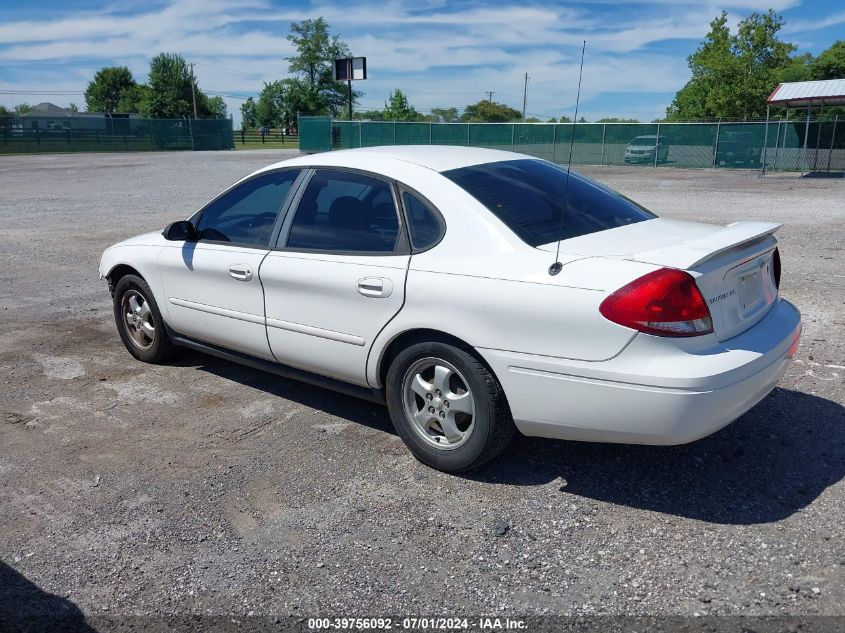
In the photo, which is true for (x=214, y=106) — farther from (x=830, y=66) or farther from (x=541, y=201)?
(x=541, y=201)

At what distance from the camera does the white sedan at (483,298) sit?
3201mm

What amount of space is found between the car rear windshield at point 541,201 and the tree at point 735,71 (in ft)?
145

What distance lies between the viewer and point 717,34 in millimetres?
48969

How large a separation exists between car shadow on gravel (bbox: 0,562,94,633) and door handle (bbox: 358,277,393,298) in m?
1.96

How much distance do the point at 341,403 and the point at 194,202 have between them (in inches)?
520

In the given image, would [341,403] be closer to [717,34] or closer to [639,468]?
[639,468]

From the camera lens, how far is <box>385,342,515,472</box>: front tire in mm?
3578

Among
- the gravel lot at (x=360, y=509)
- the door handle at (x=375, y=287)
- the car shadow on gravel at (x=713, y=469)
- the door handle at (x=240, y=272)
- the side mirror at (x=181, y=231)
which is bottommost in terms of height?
the gravel lot at (x=360, y=509)

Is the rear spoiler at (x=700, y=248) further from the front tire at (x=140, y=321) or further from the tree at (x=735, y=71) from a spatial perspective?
the tree at (x=735, y=71)

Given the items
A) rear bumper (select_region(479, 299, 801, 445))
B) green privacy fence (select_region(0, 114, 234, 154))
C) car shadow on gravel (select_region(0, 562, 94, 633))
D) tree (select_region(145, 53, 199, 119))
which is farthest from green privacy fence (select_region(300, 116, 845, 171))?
tree (select_region(145, 53, 199, 119))

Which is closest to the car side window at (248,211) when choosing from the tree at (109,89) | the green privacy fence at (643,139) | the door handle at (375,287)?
the door handle at (375,287)

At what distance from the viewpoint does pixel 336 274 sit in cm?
412

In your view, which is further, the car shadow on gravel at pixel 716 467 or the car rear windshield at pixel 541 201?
the car rear windshield at pixel 541 201

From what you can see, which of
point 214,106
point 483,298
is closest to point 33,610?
point 483,298
